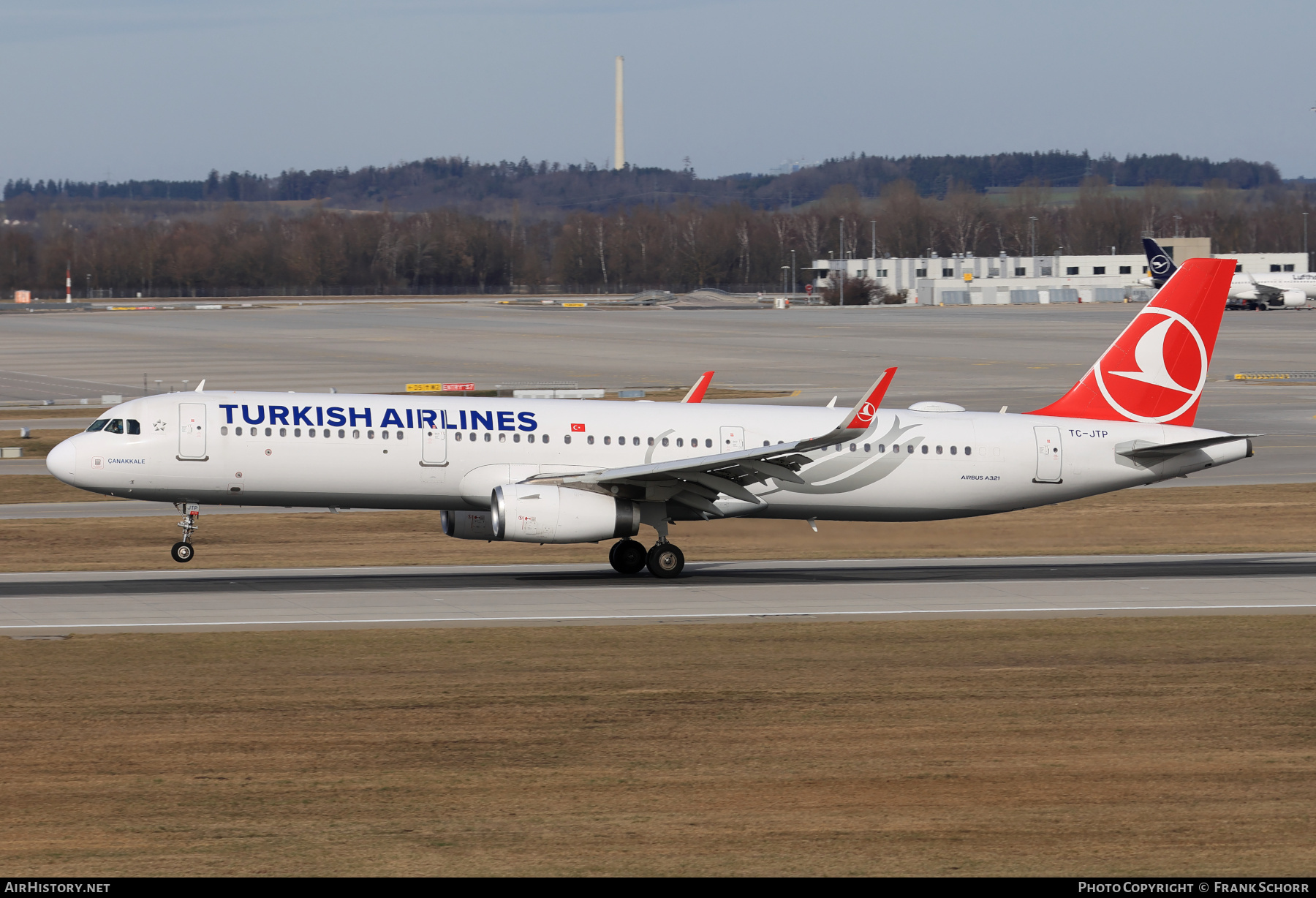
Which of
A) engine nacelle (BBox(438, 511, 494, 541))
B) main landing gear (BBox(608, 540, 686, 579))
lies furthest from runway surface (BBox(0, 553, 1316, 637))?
engine nacelle (BBox(438, 511, 494, 541))

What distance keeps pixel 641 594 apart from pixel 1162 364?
1526 centimetres

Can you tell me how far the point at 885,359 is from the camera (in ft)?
381

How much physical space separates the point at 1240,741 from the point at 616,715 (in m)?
8.56

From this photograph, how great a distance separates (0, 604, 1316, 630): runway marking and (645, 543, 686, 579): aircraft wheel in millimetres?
4875

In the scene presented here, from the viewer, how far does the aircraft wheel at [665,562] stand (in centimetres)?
3622

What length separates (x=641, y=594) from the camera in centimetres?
3400

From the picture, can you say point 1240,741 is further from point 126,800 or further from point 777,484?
point 777,484

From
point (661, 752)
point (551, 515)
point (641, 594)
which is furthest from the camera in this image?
point (641, 594)

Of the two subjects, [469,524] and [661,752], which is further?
[469,524]

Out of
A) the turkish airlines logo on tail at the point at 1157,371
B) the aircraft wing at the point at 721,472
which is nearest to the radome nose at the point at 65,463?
the aircraft wing at the point at 721,472

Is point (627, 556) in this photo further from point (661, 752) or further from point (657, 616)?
point (661, 752)

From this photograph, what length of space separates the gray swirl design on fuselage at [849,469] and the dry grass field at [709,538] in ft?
4.31

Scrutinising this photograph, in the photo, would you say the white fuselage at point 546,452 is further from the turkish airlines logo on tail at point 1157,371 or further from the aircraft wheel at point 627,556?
the aircraft wheel at point 627,556

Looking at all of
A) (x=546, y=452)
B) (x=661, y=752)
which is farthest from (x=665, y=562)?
(x=661, y=752)
